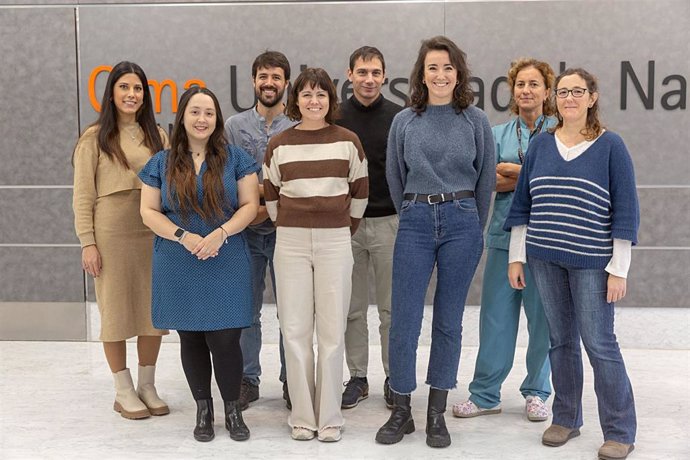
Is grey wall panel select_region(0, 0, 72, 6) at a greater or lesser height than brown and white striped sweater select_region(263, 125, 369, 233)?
greater

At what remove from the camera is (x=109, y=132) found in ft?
12.5

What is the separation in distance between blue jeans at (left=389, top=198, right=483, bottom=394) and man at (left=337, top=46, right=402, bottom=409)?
49 cm

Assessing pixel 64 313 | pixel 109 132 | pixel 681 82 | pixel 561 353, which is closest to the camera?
pixel 561 353

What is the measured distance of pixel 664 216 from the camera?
531cm

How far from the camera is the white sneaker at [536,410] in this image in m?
3.84

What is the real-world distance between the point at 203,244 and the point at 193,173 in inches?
13.4

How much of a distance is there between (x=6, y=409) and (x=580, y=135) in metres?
3.26

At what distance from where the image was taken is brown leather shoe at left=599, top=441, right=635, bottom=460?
330cm

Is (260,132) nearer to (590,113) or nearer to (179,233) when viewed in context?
(179,233)

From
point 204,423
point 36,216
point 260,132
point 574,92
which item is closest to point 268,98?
point 260,132

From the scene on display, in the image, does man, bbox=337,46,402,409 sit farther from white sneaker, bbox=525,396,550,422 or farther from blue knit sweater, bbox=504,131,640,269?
blue knit sweater, bbox=504,131,640,269

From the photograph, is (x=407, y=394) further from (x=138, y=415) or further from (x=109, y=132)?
(x=109, y=132)

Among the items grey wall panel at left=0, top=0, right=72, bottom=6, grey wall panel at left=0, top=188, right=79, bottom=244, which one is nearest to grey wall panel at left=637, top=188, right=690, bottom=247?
grey wall panel at left=0, top=188, right=79, bottom=244

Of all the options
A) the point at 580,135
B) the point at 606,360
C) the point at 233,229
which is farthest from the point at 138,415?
the point at 580,135
